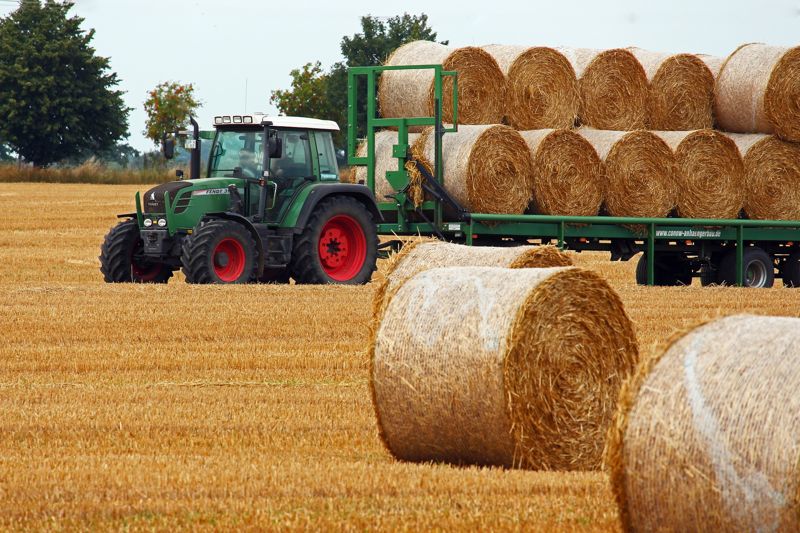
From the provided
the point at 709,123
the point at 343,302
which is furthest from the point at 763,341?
the point at 709,123

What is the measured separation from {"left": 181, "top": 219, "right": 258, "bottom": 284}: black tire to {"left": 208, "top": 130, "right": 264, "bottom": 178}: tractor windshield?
103cm

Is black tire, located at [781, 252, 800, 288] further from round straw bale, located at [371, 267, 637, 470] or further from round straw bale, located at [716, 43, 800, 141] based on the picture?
round straw bale, located at [371, 267, 637, 470]

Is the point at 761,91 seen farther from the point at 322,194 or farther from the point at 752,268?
the point at 322,194

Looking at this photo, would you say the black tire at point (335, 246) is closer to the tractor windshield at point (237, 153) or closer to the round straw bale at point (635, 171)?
the tractor windshield at point (237, 153)

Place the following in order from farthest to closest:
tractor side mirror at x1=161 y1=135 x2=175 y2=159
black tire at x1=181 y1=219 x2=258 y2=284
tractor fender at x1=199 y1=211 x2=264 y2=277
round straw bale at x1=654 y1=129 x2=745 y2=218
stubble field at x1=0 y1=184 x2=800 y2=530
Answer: round straw bale at x1=654 y1=129 x2=745 y2=218
tractor side mirror at x1=161 y1=135 x2=175 y2=159
tractor fender at x1=199 y1=211 x2=264 y2=277
black tire at x1=181 y1=219 x2=258 y2=284
stubble field at x1=0 y1=184 x2=800 y2=530

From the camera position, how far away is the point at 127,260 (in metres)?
16.2

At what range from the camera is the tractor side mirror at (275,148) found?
51.2 ft

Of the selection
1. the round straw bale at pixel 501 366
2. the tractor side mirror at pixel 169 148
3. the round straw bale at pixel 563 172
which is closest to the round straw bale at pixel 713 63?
the round straw bale at pixel 563 172

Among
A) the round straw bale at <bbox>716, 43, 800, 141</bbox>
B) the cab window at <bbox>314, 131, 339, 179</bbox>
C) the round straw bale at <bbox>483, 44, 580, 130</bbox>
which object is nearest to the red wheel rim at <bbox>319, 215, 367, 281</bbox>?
the cab window at <bbox>314, 131, 339, 179</bbox>

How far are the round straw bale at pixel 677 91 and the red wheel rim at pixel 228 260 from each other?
17.8 ft

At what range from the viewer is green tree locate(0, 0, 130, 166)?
5691cm

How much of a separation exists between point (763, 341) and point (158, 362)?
6629 millimetres

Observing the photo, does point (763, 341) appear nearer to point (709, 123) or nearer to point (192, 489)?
point (192, 489)

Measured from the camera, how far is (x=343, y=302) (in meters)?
14.5
